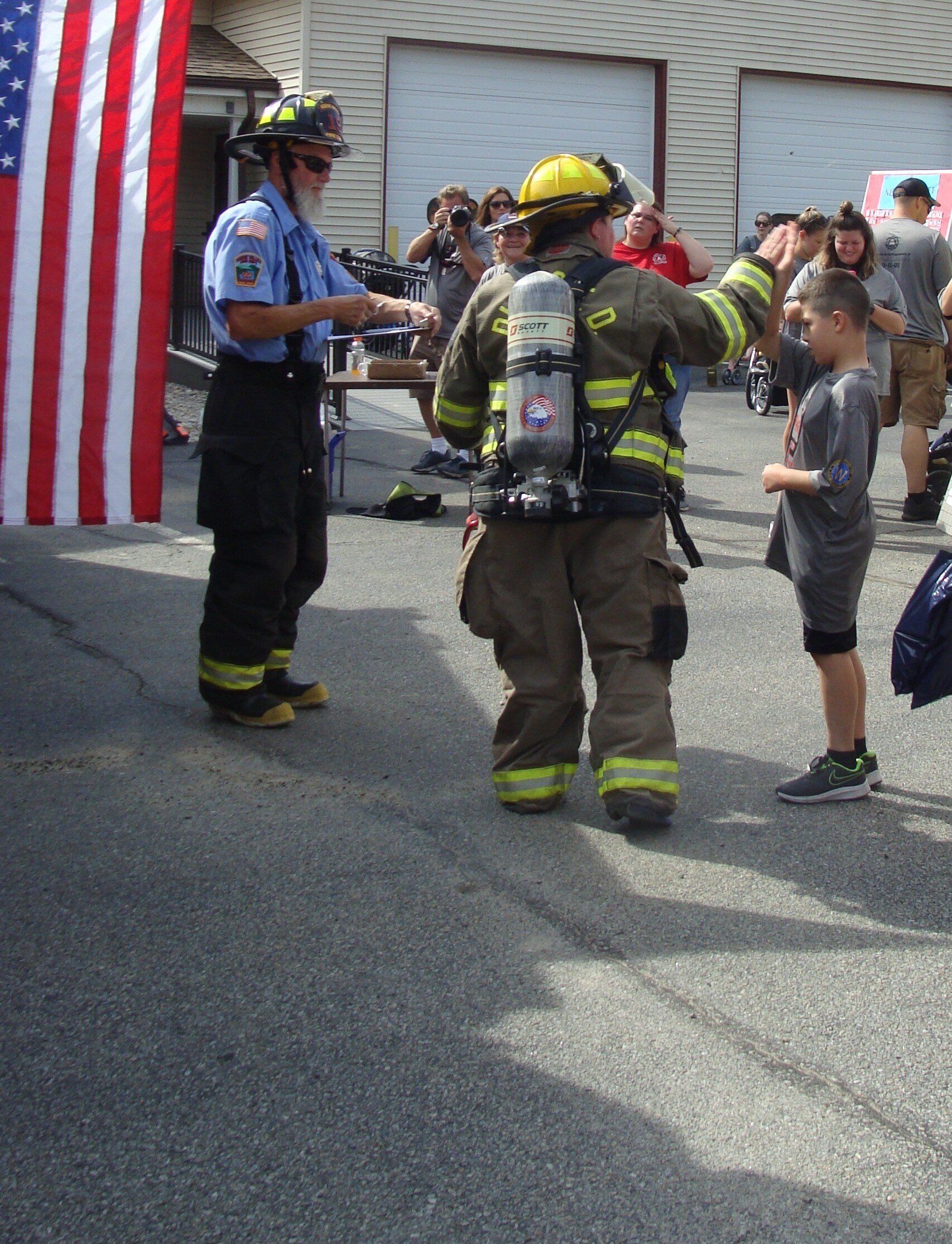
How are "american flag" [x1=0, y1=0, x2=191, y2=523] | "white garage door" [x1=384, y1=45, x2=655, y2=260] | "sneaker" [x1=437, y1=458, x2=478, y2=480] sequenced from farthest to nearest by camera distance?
"white garage door" [x1=384, y1=45, x2=655, y2=260] < "sneaker" [x1=437, y1=458, x2=478, y2=480] < "american flag" [x1=0, y1=0, x2=191, y2=523]

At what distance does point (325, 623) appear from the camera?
263 inches

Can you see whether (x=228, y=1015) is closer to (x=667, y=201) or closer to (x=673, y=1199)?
(x=673, y=1199)

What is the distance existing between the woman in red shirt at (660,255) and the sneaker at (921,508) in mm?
2007

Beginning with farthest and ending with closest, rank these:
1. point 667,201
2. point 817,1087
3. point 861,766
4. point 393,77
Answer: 1. point 667,201
2. point 393,77
3. point 861,766
4. point 817,1087

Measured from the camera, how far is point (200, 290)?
1532 cm

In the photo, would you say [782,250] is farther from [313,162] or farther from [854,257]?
[854,257]

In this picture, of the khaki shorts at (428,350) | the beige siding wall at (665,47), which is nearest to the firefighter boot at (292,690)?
the khaki shorts at (428,350)

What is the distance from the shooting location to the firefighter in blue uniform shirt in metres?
4.77

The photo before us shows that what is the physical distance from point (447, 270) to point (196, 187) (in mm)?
11828

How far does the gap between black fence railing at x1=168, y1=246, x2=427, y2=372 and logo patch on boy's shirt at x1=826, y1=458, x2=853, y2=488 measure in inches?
378

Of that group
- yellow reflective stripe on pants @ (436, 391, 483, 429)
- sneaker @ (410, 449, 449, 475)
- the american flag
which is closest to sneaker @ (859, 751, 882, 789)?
yellow reflective stripe on pants @ (436, 391, 483, 429)

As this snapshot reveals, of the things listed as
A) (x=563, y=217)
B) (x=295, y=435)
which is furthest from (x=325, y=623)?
(x=563, y=217)

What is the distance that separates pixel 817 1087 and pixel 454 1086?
75 cm

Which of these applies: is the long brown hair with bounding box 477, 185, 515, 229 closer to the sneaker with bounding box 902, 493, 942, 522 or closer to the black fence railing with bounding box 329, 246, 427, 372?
the sneaker with bounding box 902, 493, 942, 522
